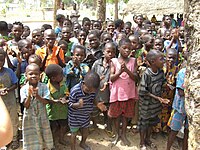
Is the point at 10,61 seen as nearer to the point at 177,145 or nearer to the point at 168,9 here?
the point at 177,145

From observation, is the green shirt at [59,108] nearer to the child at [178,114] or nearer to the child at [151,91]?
the child at [151,91]

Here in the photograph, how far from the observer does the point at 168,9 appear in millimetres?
8320

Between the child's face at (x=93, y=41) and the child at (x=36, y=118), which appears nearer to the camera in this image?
the child at (x=36, y=118)

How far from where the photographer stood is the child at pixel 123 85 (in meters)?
3.51

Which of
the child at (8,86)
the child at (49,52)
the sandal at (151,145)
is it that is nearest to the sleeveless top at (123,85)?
the sandal at (151,145)

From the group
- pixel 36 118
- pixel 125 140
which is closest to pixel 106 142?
pixel 125 140

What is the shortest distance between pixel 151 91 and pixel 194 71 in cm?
189

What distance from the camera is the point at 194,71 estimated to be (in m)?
1.59

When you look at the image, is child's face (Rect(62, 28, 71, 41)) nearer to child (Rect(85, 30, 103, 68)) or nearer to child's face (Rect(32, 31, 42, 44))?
child's face (Rect(32, 31, 42, 44))

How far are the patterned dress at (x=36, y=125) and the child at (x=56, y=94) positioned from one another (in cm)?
20

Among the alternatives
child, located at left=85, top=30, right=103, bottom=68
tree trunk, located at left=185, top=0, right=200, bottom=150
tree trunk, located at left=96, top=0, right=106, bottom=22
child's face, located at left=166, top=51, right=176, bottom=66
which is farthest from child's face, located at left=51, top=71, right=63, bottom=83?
tree trunk, located at left=96, top=0, right=106, bottom=22

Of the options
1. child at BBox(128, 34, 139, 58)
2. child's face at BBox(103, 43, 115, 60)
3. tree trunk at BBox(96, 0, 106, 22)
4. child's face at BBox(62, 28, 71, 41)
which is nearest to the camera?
child's face at BBox(103, 43, 115, 60)

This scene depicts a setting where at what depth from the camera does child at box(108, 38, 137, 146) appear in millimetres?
3506

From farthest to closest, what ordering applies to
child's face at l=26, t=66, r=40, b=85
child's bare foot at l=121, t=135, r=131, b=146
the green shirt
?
child's bare foot at l=121, t=135, r=131, b=146 → the green shirt → child's face at l=26, t=66, r=40, b=85
